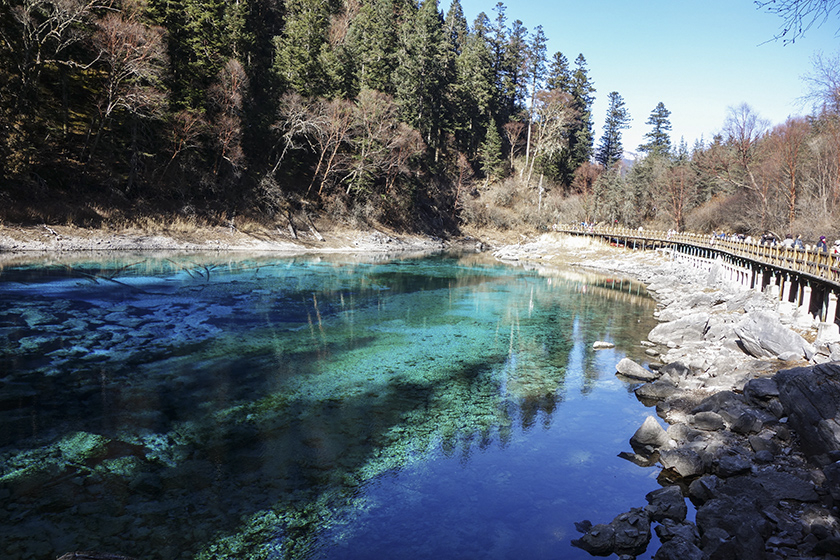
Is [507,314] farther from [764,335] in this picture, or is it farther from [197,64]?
[197,64]

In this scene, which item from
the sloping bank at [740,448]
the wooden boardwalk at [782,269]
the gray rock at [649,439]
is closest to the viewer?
the sloping bank at [740,448]

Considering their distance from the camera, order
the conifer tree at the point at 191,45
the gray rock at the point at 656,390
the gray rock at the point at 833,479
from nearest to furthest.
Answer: the gray rock at the point at 833,479 < the gray rock at the point at 656,390 < the conifer tree at the point at 191,45

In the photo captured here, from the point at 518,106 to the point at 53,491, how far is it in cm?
8687

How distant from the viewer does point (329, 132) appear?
1753 inches

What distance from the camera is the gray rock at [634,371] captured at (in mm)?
12675

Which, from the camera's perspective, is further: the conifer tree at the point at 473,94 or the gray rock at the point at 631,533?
the conifer tree at the point at 473,94

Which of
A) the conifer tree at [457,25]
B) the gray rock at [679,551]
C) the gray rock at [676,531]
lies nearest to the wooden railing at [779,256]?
the gray rock at [676,531]

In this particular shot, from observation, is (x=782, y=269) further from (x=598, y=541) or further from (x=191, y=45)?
(x=191, y=45)

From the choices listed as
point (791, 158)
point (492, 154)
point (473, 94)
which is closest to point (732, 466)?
point (791, 158)

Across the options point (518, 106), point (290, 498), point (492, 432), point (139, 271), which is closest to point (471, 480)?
point (492, 432)

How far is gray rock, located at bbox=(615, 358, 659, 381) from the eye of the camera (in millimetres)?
12675

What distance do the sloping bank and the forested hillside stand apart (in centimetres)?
1274

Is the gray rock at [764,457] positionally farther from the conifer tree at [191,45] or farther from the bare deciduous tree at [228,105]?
the conifer tree at [191,45]

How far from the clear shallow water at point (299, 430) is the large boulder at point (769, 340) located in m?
3.06
